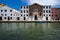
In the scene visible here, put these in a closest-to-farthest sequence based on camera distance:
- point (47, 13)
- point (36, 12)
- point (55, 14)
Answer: point (36, 12), point (47, 13), point (55, 14)

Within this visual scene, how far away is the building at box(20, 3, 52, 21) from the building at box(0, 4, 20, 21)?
0.52 meters

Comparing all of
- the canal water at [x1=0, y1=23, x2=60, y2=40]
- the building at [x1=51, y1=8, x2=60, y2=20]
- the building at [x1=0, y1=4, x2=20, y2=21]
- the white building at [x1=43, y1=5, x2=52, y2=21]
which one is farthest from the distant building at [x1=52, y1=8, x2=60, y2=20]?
the canal water at [x1=0, y1=23, x2=60, y2=40]

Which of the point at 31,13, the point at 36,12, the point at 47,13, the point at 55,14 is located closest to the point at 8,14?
the point at 31,13

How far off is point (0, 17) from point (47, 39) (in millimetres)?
11382

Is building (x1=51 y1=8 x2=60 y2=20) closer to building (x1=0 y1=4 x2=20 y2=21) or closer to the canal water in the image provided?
building (x1=0 y1=4 x2=20 y2=21)

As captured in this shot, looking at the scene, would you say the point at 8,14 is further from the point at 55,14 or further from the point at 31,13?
the point at 55,14

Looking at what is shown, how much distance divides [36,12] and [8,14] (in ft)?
8.06

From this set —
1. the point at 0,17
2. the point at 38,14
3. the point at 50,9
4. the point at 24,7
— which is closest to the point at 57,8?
the point at 50,9

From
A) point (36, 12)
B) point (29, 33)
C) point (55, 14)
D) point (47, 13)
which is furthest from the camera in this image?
point (55, 14)

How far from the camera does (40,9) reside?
15312 millimetres

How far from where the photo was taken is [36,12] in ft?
50.1

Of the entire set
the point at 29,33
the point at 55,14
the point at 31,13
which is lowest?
the point at 29,33

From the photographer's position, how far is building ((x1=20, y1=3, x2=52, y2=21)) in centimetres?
1507

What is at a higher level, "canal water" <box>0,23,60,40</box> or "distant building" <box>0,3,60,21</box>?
"distant building" <box>0,3,60,21</box>
